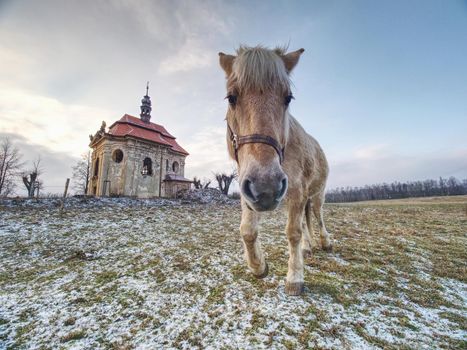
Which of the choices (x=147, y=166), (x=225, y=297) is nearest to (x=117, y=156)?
(x=147, y=166)

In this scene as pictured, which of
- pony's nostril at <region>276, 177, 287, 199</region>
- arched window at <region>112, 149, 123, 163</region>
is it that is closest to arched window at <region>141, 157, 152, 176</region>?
arched window at <region>112, 149, 123, 163</region>

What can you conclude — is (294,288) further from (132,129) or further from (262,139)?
(132,129)

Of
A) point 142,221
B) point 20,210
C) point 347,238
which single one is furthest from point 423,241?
point 20,210

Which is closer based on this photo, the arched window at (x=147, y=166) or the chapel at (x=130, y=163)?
the chapel at (x=130, y=163)

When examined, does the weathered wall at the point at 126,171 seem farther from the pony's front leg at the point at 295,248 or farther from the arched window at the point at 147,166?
the pony's front leg at the point at 295,248

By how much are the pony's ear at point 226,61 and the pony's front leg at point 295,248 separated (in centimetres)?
187

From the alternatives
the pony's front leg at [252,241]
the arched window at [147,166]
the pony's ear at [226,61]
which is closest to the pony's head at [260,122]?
the pony's ear at [226,61]

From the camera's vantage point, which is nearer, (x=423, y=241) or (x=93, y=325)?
(x=93, y=325)

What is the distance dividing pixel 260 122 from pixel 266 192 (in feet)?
2.03

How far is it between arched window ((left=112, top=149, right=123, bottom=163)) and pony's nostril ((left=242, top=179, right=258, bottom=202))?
27.6m

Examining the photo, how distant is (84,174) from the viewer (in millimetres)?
40906

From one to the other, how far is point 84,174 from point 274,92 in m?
49.1

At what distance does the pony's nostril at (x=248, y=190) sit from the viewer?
1520 millimetres

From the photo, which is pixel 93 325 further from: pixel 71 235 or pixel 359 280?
pixel 71 235
